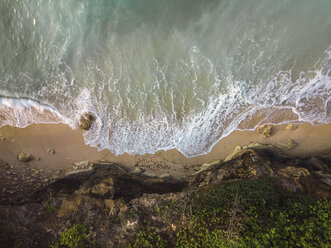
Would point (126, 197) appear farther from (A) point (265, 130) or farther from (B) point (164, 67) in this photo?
(A) point (265, 130)

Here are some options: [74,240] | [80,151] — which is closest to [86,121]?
[80,151]

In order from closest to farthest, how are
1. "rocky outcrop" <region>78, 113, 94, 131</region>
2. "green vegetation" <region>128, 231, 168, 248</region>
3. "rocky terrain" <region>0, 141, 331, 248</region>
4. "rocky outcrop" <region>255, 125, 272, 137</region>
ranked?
"green vegetation" <region>128, 231, 168, 248</region> → "rocky terrain" <region>0, 141, 331, 248</region> → "rocky outcrop" <region>255, 125, 272, 137</region> → "rocky outcrop" <region>78, 113, 94, 131</region>

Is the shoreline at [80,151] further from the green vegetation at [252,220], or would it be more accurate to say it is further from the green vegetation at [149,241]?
the green vegetation at [149,241]

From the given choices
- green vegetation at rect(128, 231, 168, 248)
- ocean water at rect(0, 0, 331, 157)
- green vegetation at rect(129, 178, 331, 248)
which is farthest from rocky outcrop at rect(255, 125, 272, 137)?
green vegetation at rect(128, 231, 168, 248)

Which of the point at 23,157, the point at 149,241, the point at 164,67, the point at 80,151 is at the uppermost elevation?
the point at 164,67

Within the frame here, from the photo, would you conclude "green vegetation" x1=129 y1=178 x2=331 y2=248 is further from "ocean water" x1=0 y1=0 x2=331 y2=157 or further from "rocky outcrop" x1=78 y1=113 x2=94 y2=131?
"rocky outcrop" x1=78 y1=113 x2=94 y2=131
